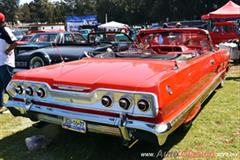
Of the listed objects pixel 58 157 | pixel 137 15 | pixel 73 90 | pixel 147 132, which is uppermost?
pixel 137 15

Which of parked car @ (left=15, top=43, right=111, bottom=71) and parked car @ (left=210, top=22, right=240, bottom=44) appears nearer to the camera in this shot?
parked car @ (left=15, top=43, right=111, bottom=71)

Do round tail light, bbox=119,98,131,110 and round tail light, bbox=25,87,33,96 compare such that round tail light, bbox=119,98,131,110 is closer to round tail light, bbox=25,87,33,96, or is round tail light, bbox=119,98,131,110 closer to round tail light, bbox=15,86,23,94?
round tail light, bbox=25,87,33,96

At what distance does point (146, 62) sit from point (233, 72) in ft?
19.5

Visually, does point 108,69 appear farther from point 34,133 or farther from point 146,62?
point 34,133

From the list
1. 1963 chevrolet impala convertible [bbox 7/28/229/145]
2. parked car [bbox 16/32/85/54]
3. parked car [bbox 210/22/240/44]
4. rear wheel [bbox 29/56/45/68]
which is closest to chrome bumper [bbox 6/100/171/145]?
1963 chevrolet impala convertible [bbox 7/28/229/145]

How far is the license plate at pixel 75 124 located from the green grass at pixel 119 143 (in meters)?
0.51

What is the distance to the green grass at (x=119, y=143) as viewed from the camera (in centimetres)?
363

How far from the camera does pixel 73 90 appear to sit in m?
3.25

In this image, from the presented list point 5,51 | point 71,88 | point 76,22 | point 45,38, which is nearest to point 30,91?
point 71,88

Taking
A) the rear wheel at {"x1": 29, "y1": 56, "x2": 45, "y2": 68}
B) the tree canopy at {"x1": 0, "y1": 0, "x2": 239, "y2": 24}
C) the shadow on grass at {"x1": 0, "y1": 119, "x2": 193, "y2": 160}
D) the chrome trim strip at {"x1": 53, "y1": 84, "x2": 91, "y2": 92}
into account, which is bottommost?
the shadow on grass at {"x1": 0, "y1": 119, "x2": 193, "y2": 160}

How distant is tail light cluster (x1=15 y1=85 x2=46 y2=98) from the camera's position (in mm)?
3506

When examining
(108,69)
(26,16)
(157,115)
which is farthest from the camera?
(26,16)

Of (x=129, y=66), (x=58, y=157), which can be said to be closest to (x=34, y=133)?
(x=58, y=157)

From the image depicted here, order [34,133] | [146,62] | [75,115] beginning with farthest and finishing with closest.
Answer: [34,133] → [146,62] → [75,115]
